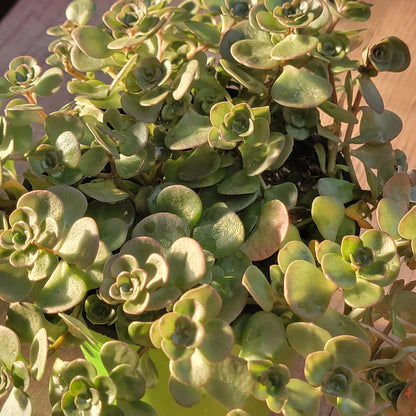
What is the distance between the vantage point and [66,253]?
41cm

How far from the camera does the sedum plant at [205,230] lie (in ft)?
1.28

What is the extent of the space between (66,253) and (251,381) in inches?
6.0

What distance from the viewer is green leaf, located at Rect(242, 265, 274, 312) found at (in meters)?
0.40

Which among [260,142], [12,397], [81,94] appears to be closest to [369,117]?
[260,142]

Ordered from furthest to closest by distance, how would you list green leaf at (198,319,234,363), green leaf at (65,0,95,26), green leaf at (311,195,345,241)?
green leaf at (65,0,95,26)
green leaf at (311,195,345,241)
green leaf at (198,319,234,363)

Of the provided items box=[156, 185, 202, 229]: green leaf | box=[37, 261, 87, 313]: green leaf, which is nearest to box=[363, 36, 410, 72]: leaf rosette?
box=[156, 185, 202, 229]: green leaf

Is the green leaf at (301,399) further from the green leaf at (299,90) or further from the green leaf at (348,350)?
the green leaf at (299,90)

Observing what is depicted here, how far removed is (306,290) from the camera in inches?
15.7

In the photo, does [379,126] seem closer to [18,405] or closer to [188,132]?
[188,132]

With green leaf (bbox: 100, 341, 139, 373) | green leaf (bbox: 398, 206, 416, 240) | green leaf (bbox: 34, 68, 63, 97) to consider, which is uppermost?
Answer: green leaf (bbox: 34, 68, 63, 97)

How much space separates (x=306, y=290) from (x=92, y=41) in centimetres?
27

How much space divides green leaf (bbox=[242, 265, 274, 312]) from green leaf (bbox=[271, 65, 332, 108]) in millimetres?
138

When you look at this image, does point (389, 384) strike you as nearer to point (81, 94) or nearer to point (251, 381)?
point (251, 381)

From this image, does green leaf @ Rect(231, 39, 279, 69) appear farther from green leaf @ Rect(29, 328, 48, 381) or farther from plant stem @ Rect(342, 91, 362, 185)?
green leaf @ Rect(29, 328, 48, 381)
